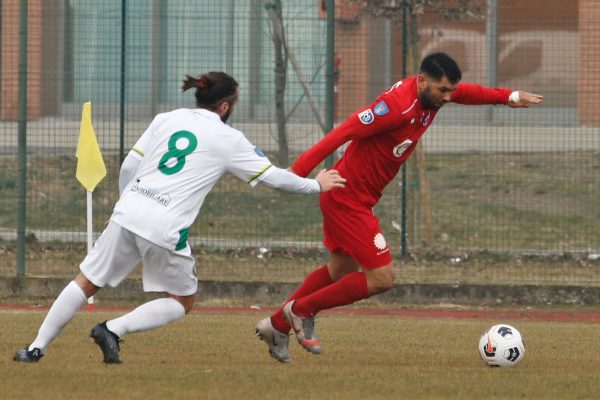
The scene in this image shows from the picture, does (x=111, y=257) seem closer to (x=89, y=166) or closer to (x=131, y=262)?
(x=131, y=262)

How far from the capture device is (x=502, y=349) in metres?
8.98

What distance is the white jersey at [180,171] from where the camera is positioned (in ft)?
26.6

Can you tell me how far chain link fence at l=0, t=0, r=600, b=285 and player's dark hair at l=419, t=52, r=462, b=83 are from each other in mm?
5413

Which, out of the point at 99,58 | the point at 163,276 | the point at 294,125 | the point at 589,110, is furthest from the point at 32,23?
the point at 163,276

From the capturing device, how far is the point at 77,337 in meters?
10.6

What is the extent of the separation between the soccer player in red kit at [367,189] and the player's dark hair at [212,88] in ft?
3.02

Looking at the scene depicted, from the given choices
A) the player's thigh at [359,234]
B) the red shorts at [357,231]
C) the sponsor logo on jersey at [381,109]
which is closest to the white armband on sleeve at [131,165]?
the red shorts at [357,231]

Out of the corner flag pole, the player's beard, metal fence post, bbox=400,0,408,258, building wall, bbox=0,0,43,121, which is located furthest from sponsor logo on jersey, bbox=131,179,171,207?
metal fence post, bbox=400,0,408,258

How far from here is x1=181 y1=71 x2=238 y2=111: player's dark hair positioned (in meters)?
8.34

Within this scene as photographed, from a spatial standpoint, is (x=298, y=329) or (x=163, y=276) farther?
(x=298, y=329)

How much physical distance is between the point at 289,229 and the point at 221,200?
3.56 ft

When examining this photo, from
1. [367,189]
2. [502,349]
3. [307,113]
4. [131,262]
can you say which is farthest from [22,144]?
[502,349]

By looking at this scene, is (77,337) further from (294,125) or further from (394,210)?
(394,210)

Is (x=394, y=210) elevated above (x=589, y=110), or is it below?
below
